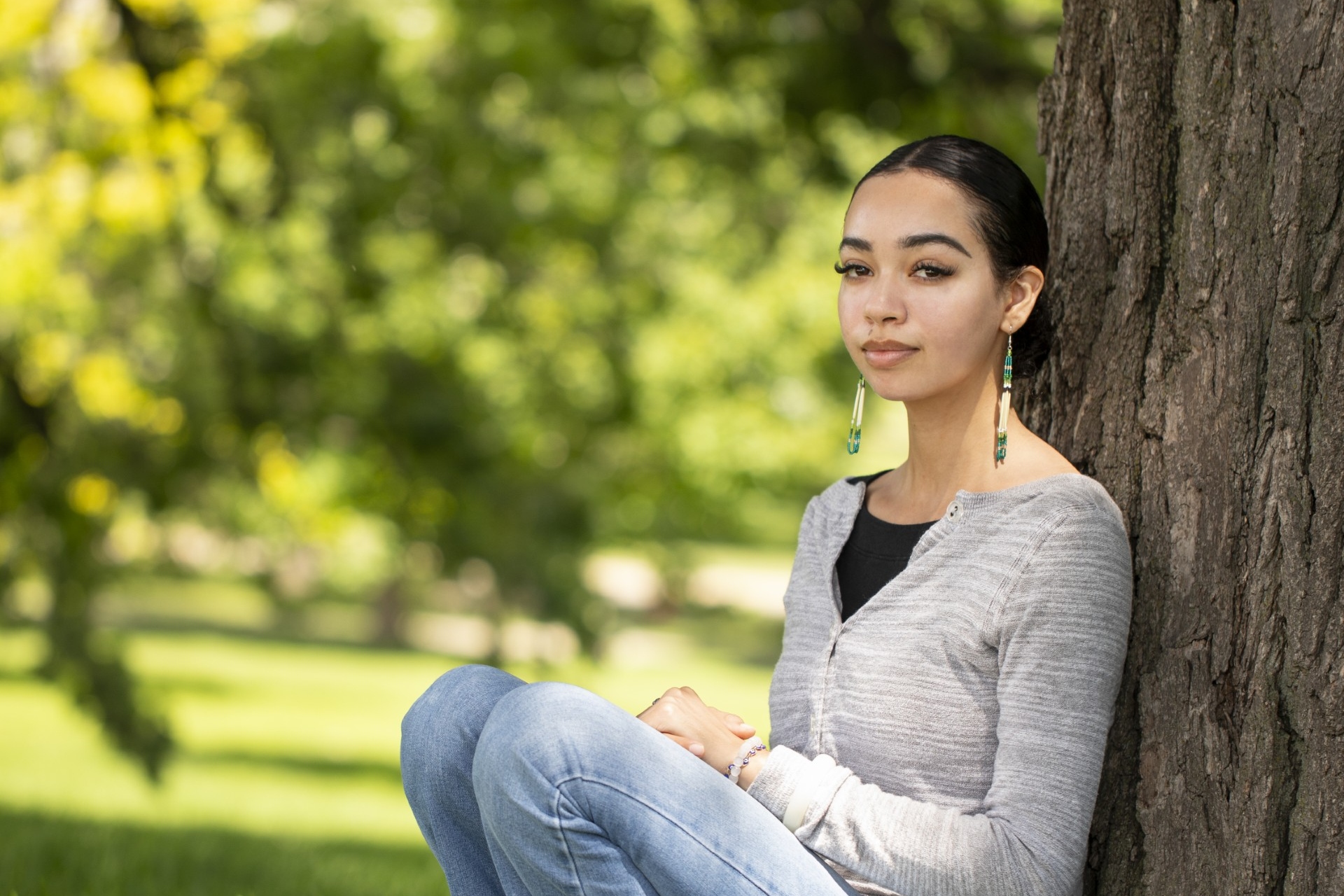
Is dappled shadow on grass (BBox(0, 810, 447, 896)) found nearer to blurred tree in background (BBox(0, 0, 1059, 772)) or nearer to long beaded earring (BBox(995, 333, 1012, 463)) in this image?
blurred tree in background (BBox(0, 0, 1059, 772))

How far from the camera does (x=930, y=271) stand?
6.07ft

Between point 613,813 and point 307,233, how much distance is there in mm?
5923

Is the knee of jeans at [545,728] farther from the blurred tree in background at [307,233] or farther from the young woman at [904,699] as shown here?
the blurred tree in background at [307,233]

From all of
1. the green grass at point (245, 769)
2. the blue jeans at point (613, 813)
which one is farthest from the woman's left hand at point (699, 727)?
the green grass at point (245, 769)

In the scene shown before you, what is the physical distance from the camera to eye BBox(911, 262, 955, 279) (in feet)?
6.03

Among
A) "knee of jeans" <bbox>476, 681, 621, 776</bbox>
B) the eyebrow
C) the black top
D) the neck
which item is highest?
the eyebrow

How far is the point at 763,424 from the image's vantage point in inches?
631

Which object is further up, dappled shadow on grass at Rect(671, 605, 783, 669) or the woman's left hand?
the woman's left hand

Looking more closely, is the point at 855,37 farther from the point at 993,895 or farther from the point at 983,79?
the point at 993,895

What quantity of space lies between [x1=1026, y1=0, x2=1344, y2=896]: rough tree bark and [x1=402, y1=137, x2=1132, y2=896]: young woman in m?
0.14

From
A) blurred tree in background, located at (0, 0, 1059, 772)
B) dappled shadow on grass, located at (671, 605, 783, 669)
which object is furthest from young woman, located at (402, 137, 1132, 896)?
dappled shadow on grass, located at (671, 605, 783, 669)

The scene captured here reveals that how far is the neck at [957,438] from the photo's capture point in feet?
6.30

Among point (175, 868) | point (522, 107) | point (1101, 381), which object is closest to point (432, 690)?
point (1101, 381)

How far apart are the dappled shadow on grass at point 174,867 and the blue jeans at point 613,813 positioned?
189cm
